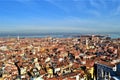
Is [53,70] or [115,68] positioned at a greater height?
[115,68]

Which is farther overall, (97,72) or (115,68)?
(97,72)

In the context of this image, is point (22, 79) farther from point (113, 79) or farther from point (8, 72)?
point (113, 79)

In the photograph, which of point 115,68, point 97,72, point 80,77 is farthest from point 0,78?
point 115,68

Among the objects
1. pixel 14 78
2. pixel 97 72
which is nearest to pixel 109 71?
pixel 97 72

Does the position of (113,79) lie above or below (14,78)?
above

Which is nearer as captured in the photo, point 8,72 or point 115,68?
point 115,68

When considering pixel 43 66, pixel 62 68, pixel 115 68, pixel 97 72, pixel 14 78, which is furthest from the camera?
pixel 43 66

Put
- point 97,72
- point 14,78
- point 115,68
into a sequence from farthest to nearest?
point 14,78, point 97,72, point 115,68

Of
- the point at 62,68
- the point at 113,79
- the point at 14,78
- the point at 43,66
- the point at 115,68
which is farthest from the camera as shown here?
the point at 43,66

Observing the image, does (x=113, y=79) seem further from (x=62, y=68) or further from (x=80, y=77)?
(x=62, y=68)
